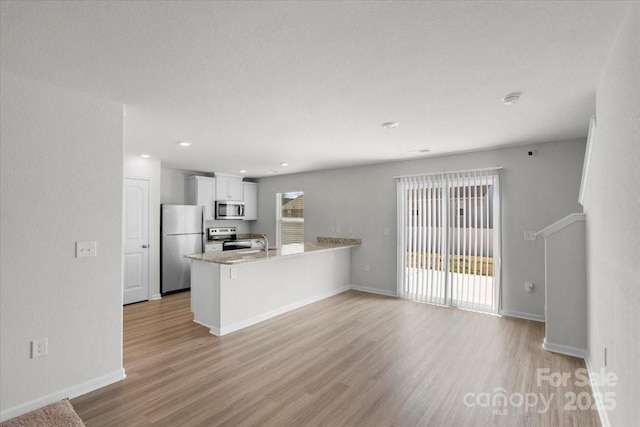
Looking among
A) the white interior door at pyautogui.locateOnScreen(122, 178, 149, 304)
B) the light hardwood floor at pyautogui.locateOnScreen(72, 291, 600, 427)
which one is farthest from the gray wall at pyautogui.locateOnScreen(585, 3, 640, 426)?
the white interior door at pyautogui.locateOnScreen(122, 178, 149, 304)

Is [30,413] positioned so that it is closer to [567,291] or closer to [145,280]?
[145,280]

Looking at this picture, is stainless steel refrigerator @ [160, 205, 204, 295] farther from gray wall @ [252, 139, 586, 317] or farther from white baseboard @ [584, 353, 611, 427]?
white baseboard @ [584, 353, 611, 427]

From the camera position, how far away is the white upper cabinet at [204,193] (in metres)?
6.34

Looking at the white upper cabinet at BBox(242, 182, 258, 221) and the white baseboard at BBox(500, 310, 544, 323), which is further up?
the white upper cabinet at BBox(242, 182, 258, 221)

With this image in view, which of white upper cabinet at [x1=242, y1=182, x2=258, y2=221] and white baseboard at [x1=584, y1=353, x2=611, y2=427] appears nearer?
white baseboard at [x1=584, y1=353, x2=611, y2=427]

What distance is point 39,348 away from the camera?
222 centimetres

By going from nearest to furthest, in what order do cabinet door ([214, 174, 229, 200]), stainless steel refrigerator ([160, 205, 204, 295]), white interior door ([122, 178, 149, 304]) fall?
white interior door ([122, 178, 149, 304])
stainless steel refrigerator ([160, 205, 204, 295])
cabinet door ([214, 174, 229, 200])

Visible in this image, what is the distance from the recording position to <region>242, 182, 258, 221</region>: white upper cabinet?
7438mm

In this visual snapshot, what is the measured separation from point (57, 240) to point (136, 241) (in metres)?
2.86

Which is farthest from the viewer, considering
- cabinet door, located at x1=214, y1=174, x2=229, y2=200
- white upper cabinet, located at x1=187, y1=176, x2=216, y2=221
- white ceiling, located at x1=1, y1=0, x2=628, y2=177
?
cabinet door, located at x1=214, y1=174, x2=229, y2=200

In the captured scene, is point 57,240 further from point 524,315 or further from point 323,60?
point 524,315

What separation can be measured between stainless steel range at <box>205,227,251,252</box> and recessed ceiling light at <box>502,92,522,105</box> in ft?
18.7

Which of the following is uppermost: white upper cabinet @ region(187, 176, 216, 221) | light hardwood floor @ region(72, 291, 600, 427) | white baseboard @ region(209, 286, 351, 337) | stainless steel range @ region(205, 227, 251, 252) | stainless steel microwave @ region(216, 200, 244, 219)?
white upper cabinet @ region(187, 176, 216, 221)

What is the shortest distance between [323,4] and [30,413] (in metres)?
3.21
